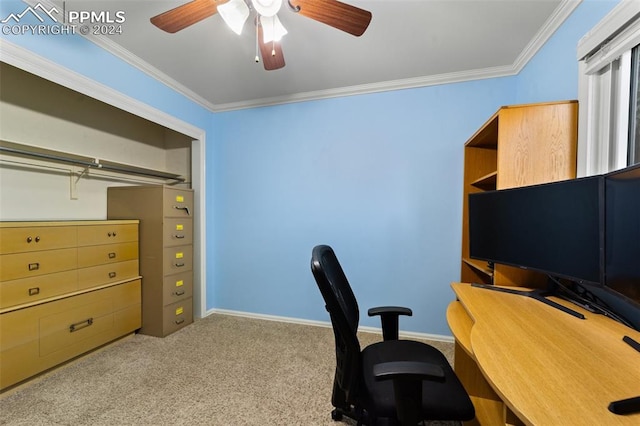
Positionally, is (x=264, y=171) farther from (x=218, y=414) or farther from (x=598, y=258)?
(x=598, y=258)

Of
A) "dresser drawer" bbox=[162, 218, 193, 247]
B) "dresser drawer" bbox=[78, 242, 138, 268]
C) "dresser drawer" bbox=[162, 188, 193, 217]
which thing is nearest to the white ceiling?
"dresser drawer" bbox=[162, 188, 193, 217]

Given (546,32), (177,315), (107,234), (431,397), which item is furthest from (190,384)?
(546,32)

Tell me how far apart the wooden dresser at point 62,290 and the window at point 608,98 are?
135 inches

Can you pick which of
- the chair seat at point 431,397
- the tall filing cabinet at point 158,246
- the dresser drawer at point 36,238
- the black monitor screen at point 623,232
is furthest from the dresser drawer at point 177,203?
the black monitor screen at point 623,232

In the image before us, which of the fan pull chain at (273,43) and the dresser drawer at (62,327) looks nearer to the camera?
the fan pull chain at (273,43)

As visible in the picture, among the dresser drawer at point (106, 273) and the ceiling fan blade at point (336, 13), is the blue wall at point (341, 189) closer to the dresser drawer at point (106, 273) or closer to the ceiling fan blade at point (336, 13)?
the dresser drawer at point (106, 273)

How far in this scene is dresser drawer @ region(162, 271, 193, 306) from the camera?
2584mm

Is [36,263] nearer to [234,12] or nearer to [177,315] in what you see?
[177,315]

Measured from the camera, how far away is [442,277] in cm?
252

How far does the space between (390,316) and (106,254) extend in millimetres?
2435

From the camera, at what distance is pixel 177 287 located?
8.89ft

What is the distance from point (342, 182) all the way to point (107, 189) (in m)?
2.43

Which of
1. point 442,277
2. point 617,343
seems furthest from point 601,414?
A: point 442,277

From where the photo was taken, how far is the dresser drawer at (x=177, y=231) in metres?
2.58
